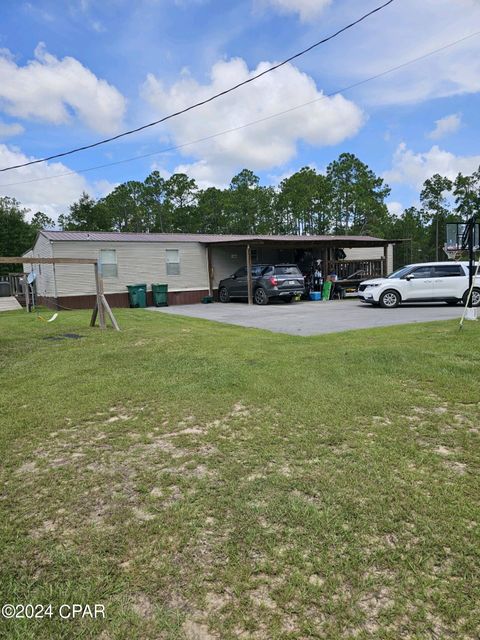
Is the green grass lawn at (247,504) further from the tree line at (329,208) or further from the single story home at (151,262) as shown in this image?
the tree line at (329,208)

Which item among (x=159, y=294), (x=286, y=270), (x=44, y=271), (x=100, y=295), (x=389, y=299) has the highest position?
(x=44, y=271)

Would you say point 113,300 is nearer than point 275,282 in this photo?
No

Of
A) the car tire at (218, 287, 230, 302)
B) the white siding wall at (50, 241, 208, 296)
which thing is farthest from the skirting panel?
the car tire at (218, 287, 230, 302)

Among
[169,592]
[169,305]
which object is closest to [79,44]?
[169,305]

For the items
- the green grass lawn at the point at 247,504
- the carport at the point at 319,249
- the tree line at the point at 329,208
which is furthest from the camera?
the tree line at the point at 329,208

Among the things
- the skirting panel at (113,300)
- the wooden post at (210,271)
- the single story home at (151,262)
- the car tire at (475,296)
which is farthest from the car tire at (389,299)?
the skirting panel at (113,300)

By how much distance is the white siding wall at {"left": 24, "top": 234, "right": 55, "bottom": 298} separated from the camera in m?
17.4

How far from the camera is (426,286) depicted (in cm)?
1452

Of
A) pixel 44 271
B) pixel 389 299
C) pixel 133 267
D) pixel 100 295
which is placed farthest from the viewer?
pixel 133 267

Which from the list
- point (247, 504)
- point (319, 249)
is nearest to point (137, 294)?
point (319, 249)

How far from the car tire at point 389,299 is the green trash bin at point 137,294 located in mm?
9494

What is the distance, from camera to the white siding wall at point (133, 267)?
17.1m

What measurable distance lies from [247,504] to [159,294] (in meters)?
16.8

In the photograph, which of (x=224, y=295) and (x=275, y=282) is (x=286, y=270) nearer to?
(x=275, y=282)
